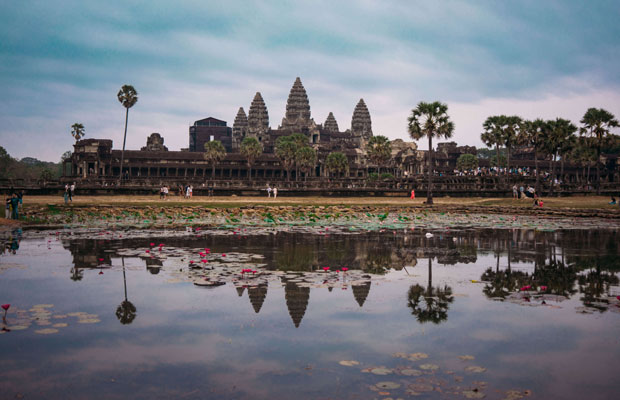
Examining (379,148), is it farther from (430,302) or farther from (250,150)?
(430,302)

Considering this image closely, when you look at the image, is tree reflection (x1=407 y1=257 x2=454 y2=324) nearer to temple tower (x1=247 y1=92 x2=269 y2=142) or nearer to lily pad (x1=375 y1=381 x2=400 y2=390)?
lily pad (x1=375 y1=381 x2=400 y2=390)

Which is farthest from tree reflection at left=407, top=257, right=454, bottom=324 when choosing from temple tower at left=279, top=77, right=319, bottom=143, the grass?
temple tower at left=279, top=77, right=319, bottom=143

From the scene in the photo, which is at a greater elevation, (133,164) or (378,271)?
(133,164)

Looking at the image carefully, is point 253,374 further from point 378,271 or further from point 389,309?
point 378,271

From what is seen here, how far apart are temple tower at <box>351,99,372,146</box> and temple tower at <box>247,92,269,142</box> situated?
3006cm

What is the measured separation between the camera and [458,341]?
714cm

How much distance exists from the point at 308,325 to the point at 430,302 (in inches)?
99.6

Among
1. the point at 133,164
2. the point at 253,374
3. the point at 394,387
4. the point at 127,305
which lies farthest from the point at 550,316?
the point at 133,164

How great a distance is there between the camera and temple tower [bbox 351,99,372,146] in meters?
185

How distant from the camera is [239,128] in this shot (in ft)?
626

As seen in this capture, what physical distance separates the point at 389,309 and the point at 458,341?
5.95 feet

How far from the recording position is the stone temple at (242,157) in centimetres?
11162

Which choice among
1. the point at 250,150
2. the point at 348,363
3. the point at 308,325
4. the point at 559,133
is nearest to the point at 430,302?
the point at 308,325

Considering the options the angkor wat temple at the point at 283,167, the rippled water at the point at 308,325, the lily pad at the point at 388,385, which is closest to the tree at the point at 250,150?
the angkor wat temple at the point at 283,167
